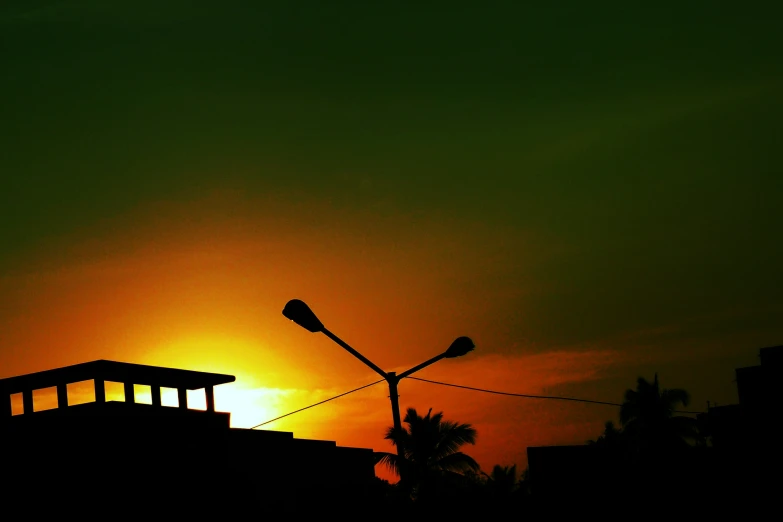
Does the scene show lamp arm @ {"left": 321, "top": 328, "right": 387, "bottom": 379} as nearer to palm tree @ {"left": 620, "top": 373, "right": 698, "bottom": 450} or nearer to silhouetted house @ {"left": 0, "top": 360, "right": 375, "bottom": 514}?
silhouetted house @ {"left": 0, "top": 360, "right": 375, "bottom": 514}

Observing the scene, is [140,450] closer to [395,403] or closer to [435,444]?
[395,403]

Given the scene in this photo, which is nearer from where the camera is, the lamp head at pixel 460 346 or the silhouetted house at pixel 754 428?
the lamp head at pixel 460 346

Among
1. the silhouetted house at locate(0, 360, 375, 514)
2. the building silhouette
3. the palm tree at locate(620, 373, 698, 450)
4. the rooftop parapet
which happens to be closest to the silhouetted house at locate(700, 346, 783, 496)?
the building silhouette

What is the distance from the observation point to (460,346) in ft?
81.3

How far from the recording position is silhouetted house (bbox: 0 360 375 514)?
72.1 feet

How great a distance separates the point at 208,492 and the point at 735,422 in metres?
16.5

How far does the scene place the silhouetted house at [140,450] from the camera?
21969mm

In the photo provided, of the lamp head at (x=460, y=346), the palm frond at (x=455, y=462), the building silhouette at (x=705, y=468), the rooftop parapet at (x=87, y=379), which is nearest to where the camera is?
the rooftop parapet at (x=87, y=379)

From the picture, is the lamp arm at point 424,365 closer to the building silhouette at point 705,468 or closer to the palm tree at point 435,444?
the building silhouette at point 705,468

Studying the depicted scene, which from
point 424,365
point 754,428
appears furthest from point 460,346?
point 754,428

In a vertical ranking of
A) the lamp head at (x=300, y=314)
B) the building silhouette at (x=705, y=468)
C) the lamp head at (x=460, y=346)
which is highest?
the lamp head at (x=300, y=314)

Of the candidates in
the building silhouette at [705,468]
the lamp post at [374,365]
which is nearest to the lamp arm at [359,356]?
the lamp post at [374,365]

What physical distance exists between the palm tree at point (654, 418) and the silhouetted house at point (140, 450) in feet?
137

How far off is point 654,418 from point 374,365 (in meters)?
46.0
